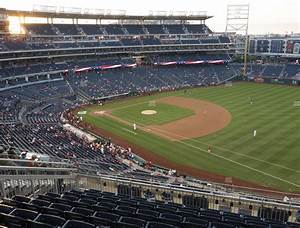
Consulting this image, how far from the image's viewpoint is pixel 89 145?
119 feet

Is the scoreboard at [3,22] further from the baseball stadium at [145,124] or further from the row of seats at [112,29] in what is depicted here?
the row of seats at [112,29]

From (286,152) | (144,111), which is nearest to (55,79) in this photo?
(144,111)

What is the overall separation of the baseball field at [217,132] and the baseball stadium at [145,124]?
19 cm

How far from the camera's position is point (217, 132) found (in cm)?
4200

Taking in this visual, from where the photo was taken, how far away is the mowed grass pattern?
49.3 m

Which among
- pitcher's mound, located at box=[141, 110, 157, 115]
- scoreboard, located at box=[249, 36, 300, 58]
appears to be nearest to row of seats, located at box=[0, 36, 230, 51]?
scoreboard, located at box=[249, 36, 300, 58]

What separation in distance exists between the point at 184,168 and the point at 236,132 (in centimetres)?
1232

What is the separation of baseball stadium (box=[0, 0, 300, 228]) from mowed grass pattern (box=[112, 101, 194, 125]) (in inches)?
12.0

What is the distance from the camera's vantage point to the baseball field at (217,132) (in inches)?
1195

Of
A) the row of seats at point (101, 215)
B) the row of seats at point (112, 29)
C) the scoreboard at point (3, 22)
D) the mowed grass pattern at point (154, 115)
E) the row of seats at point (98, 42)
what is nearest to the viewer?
the row of seats at point (101, 215)

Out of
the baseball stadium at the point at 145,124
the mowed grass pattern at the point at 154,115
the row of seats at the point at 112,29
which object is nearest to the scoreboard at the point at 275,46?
the baseball stadium at the point at 145,124

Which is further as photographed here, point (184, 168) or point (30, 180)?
point (184, 168)

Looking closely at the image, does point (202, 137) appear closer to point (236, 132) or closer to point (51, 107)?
point (236, 132)

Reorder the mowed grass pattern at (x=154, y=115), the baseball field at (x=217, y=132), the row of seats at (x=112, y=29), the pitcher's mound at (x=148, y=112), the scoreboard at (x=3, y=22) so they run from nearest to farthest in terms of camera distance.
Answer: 1. the baseball field at (x=217, y=132)
2. the mowed grass pattern at (x=154, y=115)
3. the pitcher's mound at (x=148, y=112)
4. the scoreboard at (x=3, y=22)
5. the row of seats at (x=112, y=29)
